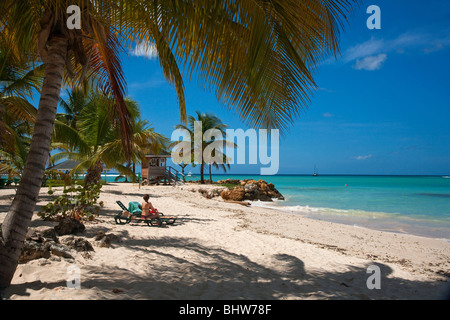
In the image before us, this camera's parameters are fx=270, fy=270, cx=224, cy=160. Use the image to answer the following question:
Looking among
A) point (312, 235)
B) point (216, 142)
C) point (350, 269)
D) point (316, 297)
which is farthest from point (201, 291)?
point (216, 142)

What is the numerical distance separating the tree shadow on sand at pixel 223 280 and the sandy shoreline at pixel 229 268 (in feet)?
0.04

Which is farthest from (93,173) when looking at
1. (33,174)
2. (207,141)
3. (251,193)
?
(207,141)

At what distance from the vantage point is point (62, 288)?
309 cm

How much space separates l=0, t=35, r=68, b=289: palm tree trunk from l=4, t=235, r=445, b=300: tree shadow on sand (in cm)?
42

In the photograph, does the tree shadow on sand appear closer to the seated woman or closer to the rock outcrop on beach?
the seated woman

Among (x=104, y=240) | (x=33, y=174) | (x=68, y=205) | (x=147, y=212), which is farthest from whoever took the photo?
(x=147, y=212)

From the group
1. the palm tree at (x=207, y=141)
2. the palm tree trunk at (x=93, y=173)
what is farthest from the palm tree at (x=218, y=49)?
the palm tree at (x=207, y=141)

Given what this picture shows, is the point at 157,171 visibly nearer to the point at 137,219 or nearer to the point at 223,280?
the point at 137,219

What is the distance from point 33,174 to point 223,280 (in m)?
2.94

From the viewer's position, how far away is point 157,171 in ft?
86.5

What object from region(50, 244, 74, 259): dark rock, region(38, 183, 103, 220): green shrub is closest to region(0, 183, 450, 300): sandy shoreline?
region(50, 244, 74, 259): dark rock

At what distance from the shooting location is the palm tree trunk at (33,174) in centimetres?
307

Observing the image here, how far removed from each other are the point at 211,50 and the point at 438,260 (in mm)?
7260

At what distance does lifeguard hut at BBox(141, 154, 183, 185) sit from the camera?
85.2ft
